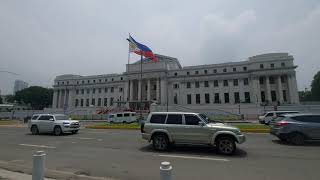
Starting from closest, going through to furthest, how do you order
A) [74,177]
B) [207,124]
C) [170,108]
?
[74,177], [207,124], [170,108]

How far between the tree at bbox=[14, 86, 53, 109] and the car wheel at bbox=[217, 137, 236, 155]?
115 metres

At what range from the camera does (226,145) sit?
9852 mm

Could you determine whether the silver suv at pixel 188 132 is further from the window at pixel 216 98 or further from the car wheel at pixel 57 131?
the window at pixel 216 98

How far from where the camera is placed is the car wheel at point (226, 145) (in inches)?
384

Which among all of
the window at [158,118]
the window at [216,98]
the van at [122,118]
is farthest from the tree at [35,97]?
the window at [158,118]

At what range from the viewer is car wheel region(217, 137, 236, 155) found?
976cm

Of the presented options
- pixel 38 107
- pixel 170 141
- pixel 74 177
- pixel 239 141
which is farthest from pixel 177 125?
pixel 38 107

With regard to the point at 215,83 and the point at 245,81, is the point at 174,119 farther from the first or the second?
the point at 245,81

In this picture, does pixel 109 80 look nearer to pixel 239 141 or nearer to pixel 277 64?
pixel 277 64

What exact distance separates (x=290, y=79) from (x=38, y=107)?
112 meters

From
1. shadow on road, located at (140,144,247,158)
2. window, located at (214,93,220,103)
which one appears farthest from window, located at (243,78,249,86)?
shadow on road, located at (140,144,247,158)

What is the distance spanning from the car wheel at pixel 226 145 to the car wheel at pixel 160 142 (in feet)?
8.36

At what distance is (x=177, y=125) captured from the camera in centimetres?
1070

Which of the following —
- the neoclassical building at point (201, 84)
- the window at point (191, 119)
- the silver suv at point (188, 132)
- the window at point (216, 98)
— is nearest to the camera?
the silver suv at point (188, 132)
